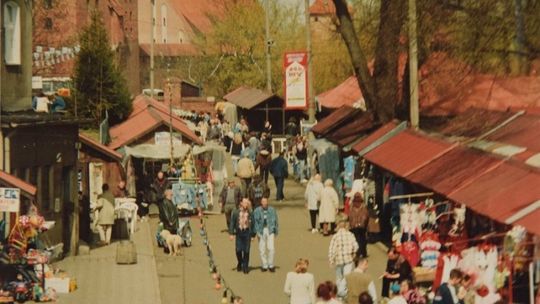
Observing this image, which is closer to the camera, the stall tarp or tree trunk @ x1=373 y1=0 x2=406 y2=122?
→ tree trunk @ x1=373 y1=0 x2=406 y2=122

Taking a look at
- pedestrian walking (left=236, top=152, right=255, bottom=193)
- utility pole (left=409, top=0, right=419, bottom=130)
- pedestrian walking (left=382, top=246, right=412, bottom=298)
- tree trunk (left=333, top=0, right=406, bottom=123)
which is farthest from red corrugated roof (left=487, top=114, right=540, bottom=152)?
pedestrian walking (left=236, top=152, right=255, bottom=193)

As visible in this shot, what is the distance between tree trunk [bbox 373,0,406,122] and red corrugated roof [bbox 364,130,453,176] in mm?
3690

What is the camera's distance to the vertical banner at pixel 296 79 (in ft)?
155

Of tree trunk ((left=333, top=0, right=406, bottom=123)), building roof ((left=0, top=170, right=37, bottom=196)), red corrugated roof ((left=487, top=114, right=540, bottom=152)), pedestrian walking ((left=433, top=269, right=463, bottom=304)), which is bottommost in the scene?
pedestrian walking ((left=433, top=269, right=463, bottom=304))

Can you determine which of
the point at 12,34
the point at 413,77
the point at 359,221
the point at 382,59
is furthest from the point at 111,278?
the point at 382,59

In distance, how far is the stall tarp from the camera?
40.6 m

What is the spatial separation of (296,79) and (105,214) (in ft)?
50.2

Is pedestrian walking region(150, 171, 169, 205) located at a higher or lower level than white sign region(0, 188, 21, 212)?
lower

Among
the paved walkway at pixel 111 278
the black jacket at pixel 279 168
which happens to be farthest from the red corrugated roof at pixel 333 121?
the paved walkway at pixel 111 278

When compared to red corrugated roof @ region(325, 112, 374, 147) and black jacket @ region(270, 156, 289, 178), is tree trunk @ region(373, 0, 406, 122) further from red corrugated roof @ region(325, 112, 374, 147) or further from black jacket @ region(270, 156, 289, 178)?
black jacket @ region(270, 156, 289, 178)

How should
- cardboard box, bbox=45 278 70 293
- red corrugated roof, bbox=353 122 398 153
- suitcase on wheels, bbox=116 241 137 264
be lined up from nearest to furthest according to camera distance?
cardboard box, bbox=45 278 70 293 → suitcase on wheels, bbox=116 241 137 264 → red corrugated roof, bbox=353 122 398 153

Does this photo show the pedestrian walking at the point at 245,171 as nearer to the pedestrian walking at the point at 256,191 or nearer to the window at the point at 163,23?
the pedestrian walking at the point at 256,191

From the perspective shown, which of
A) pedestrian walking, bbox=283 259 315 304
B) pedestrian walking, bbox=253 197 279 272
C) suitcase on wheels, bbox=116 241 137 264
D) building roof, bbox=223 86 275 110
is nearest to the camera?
pedestrian walking, bbox=283 259 315 304

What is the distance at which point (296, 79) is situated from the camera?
47.4 meters
